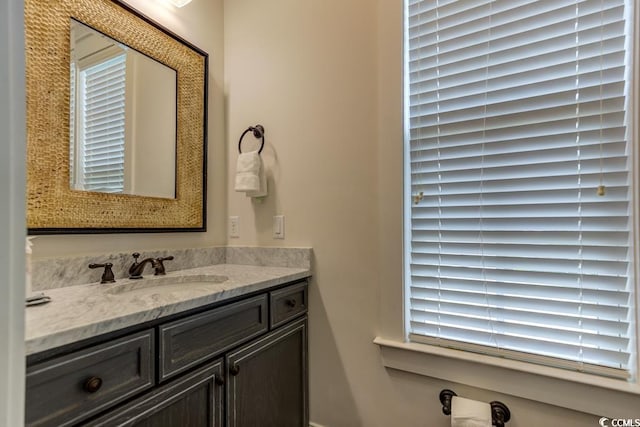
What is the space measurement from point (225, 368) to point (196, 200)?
2.99 feet

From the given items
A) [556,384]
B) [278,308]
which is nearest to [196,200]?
[278,308]

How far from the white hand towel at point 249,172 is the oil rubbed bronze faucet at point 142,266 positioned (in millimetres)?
490

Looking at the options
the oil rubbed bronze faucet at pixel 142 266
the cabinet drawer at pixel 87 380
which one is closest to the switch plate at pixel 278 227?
the oil rubbed bronze faucet at pixel 142 266

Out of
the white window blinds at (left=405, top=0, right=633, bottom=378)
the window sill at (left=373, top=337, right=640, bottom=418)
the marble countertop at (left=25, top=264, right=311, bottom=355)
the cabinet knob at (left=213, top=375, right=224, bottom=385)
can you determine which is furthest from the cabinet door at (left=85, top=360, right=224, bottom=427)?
the white window blinds at (left=405, top=0, right=633, bottom=378)

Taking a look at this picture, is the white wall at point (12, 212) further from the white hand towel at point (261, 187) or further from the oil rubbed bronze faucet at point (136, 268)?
the white hand towel at point (261, 187)

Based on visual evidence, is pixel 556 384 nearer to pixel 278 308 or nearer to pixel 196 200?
pixel 278 308

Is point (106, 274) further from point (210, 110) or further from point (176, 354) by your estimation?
point (210, 110)

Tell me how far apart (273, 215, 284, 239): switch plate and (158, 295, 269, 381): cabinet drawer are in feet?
1.43

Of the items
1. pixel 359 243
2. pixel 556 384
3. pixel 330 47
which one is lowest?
pixel 556 384

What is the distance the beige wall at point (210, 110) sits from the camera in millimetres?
1449

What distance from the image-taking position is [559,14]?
109 cm

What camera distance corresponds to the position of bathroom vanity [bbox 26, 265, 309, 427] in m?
0.68

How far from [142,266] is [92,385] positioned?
70 centimetres

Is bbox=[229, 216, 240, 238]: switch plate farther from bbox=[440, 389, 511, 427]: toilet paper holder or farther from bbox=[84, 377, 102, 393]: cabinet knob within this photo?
bbox=[440, 389, 511, 427]: toilet paper holder
